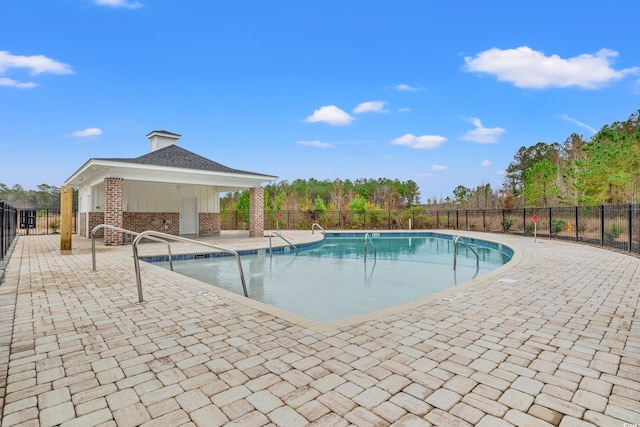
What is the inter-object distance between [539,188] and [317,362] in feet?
83.6

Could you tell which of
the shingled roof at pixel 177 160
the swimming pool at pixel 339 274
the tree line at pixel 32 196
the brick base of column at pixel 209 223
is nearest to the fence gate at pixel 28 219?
the shingled roof at pixel 177 160

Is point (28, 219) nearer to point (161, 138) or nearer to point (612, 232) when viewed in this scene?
point (161, 138)

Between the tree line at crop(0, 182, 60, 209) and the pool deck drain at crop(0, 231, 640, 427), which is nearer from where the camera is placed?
the pool deck drain at crop(0, 231, 640, 427)

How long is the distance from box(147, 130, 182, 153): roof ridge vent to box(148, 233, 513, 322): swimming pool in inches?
377

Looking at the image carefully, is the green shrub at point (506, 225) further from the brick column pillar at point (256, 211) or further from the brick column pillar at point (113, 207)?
the brick column pillar at point (113, 207)

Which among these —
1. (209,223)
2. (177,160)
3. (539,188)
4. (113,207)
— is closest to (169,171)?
(177,160)

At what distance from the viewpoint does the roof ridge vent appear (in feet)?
56.8

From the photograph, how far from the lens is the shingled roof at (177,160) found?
40.8 ft

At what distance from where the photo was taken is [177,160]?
46.4 feet

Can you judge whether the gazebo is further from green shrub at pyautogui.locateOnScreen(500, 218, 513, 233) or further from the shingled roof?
green shrub at pyautogui.locateOnScreen(500, 218, 513, 233)

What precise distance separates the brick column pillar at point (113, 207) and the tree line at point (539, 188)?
9398 mm

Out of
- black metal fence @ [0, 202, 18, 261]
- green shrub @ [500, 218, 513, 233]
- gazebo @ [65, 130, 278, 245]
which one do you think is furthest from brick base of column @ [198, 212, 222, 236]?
green shrub @ [500, 218, 513, 233]

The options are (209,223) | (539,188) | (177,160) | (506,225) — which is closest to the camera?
(177,160)

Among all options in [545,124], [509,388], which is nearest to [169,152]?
[509,388]
